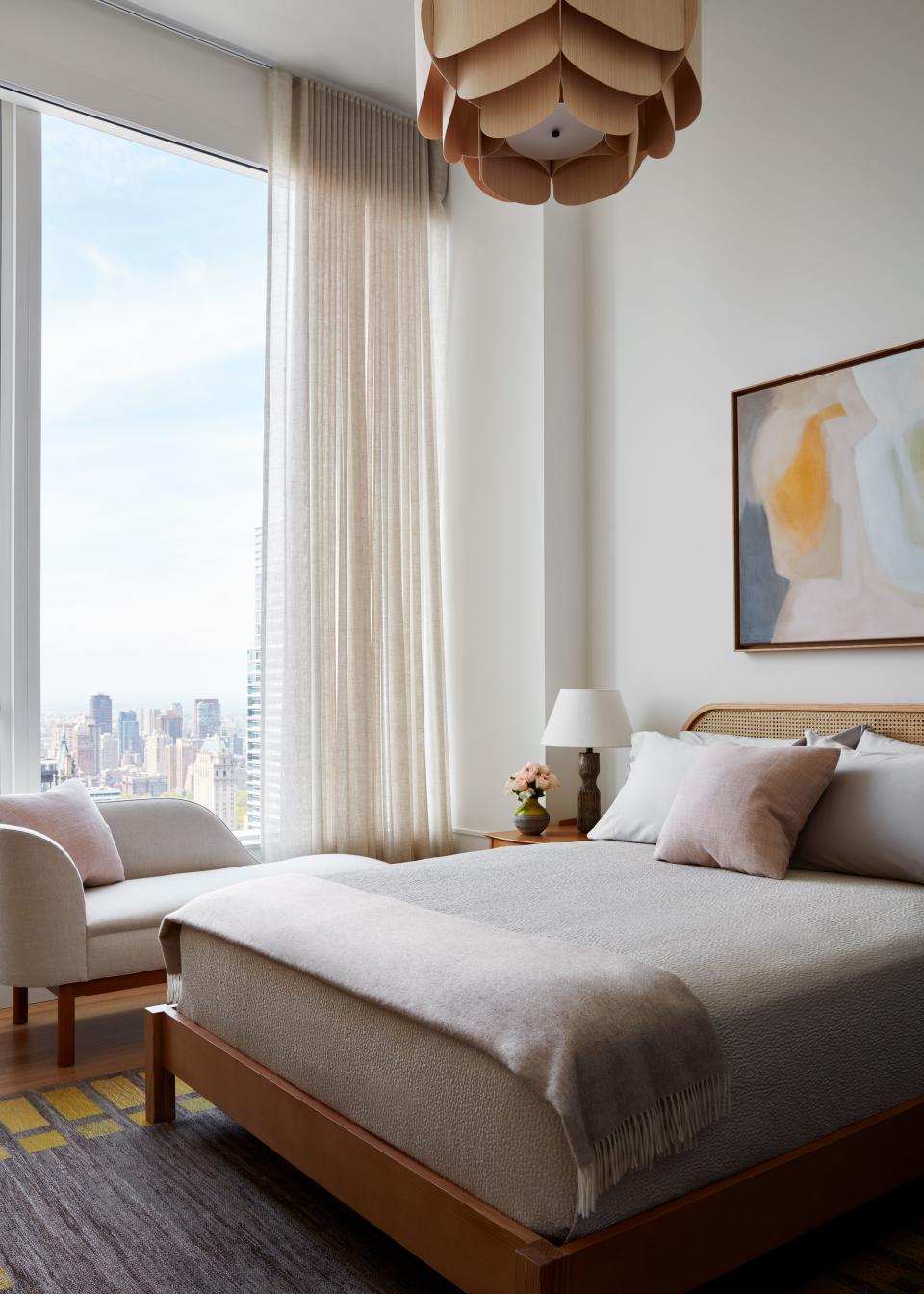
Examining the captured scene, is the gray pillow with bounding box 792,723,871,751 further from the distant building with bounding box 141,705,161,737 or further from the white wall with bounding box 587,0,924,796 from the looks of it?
the distant building with bounding box 141,705,161,737

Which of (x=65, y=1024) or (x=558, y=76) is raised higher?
(x=558, y=76)

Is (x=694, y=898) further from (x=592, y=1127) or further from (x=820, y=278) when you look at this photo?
(x=820, y=278)

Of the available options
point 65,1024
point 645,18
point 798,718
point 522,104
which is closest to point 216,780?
point 65,1024

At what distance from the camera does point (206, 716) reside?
4.34 meters

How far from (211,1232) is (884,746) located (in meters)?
2.14

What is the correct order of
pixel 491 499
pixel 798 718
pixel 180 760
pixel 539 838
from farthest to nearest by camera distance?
1. pixel 491 499
2. pixel 180 760
3. pixel 539 838
4. pixel 798 718

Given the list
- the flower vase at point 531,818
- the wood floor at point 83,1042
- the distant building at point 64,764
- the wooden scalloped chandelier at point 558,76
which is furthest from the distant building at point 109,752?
the wooden scalloped chandelier at point 558,76

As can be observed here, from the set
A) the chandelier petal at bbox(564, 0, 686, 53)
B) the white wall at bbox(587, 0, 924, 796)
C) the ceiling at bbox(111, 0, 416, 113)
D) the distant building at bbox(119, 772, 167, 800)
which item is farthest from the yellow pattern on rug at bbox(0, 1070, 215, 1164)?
the ceiling at bbox(111, 0, 416, 113)

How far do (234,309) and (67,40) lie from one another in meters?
1.11

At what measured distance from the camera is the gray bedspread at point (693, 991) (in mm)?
1616

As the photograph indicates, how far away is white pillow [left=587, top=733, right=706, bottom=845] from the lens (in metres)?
3.20

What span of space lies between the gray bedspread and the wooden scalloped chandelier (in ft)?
5.71

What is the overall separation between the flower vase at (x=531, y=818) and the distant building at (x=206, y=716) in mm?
1306

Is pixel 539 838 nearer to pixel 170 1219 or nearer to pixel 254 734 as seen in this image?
pixel 254 734
